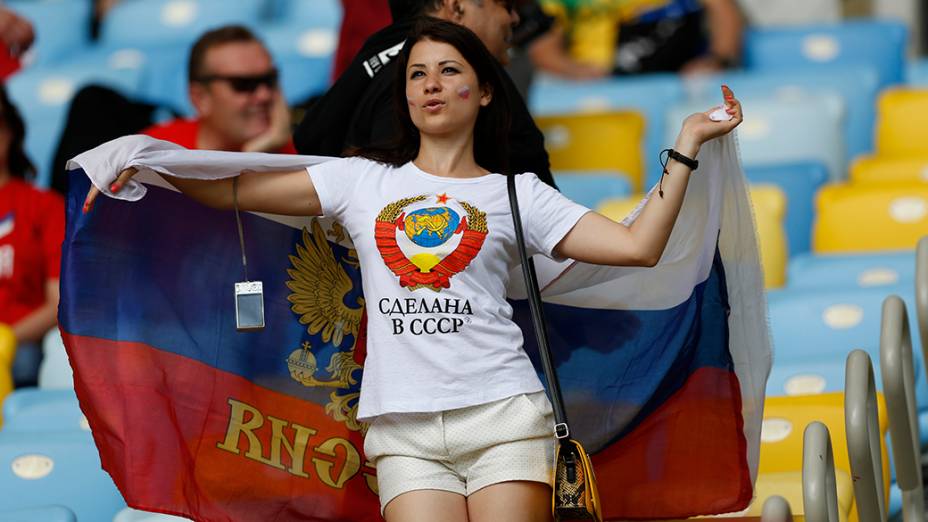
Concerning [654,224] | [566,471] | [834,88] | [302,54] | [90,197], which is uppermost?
[302,54]

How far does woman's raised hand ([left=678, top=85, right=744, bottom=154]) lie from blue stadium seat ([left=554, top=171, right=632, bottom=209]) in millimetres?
2568

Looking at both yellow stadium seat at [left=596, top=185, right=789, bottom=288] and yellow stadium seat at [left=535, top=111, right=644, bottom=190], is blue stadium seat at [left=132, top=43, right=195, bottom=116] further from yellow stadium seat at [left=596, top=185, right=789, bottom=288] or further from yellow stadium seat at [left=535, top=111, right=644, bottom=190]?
yellow stadium seat at [left=596, top=185, right=789, bottom=288]

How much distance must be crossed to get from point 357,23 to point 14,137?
1278mm

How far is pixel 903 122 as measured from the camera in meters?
6.66

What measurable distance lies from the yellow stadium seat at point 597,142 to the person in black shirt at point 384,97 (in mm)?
2688

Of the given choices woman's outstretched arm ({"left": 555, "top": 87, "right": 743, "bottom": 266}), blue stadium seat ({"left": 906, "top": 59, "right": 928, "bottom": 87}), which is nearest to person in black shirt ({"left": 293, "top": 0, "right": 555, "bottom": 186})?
woman's outstretched arm ({"left": 555, "top": 87, "right": 743, "bottom": 266})

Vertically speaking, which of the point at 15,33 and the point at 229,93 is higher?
the point at 15,33

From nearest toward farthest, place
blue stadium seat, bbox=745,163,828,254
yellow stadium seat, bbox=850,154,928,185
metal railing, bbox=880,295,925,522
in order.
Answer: metal railing, bbox=880,295,925,522
yellow stadium seat, bbox=850,154,928,185
blue stadium seat, bbox=745,163,828,254

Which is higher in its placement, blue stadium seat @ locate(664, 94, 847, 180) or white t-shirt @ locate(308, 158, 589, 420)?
blue stadium seat @ locate(664, 94, 847, 180)

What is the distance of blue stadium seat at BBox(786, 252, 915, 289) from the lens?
506cm

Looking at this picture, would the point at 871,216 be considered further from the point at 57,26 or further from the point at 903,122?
the point at 57,26

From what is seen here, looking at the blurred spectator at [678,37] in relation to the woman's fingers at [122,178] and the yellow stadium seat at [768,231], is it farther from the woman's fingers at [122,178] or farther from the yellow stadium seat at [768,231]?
the woman's fingers at [122,178]

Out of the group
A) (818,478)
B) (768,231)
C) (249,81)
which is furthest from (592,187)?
(818,478)

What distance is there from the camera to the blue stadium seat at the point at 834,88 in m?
7.09
